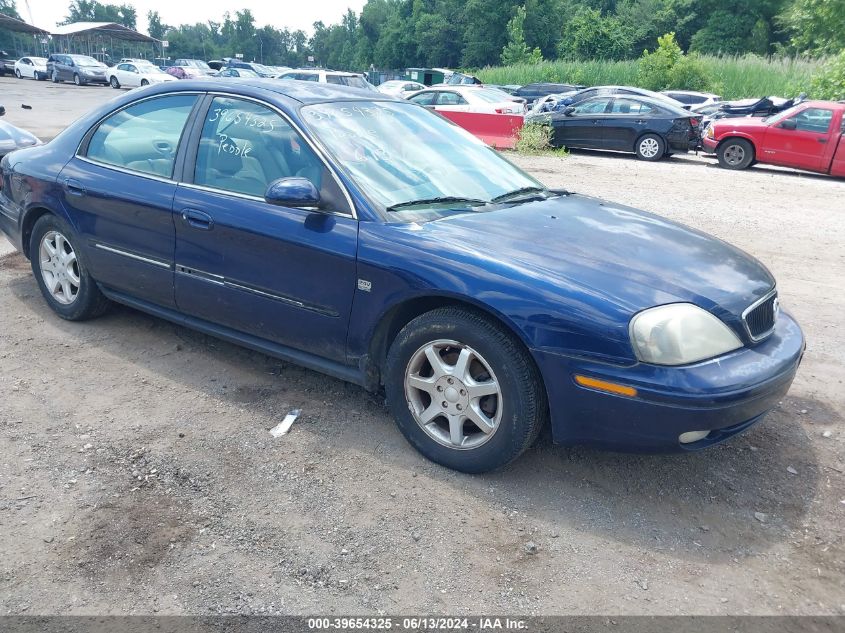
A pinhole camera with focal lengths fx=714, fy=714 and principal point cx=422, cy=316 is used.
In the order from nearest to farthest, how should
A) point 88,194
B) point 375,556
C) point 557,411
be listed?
point 375,556
point 557,411
point 88,194

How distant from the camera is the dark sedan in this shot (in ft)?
51.8

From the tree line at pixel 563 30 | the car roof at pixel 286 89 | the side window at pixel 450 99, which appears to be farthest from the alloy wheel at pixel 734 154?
the tree line at pixel 563 30

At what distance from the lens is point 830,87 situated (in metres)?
21.5

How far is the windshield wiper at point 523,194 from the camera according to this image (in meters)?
3.97

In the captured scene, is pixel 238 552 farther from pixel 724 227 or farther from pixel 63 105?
pixel 63 105

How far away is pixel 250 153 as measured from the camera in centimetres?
390

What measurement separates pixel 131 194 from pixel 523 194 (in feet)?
7.62

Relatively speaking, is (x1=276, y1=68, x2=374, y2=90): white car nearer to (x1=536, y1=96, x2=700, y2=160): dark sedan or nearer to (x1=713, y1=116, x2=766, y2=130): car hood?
(x1=536, y1=96, x2=700, y2=160): dark sedan

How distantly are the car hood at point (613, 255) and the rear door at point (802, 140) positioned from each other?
1195 centimetres

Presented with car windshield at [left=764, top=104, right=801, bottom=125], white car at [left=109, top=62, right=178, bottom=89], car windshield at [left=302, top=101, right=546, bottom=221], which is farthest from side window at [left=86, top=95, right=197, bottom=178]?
white car at [left=109, top=62, right=178, bottom=89]

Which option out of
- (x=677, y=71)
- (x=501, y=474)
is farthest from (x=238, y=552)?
(x=677, y=71)

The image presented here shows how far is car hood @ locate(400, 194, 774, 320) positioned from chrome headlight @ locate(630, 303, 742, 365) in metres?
0.05

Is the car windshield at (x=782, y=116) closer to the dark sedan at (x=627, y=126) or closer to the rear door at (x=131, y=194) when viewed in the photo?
the dark sedan at (x=627, y=126)

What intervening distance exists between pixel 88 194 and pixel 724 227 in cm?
722
